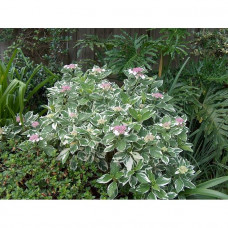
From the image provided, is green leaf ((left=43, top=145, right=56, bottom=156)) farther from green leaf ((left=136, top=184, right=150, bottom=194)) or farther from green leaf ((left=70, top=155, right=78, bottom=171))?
green leaf ((left=136, top=184, right=150, bottom=194))

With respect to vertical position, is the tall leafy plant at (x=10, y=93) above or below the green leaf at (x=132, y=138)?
above

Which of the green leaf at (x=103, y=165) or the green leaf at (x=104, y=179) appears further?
the green leaf at (x=103, y=165)

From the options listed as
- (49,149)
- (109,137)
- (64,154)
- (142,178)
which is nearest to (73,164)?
(64,154)

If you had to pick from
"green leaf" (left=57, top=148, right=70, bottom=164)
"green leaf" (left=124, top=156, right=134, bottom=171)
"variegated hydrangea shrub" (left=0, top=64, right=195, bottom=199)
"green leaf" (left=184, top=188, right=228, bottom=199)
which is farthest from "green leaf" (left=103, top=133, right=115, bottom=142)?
"green leaf" (left=184, top=188, right=228, bottom=199)

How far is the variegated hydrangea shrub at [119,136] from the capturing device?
1.45m

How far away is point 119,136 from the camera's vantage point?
4.76ft

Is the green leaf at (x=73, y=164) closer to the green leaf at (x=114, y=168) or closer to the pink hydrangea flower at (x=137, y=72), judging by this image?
the green leaf at (x=114, y=168)

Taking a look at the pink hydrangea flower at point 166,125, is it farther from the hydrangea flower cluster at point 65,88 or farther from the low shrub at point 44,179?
the hydrangea flower cluster at point 65,88

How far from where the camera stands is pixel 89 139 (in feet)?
4.99

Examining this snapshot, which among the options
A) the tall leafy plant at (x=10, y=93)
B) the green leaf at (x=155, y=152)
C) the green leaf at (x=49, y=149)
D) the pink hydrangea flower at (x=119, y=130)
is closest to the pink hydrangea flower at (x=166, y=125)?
the green leaf at (x=155, y=152)

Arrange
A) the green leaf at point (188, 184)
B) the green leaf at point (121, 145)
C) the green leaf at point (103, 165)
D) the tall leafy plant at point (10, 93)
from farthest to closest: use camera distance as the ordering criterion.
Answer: the tall leafy plant at point (10, 93), the green leaf at point (103, 165), the green leaf at point (188, 184), the green leaf at point (121, 145)

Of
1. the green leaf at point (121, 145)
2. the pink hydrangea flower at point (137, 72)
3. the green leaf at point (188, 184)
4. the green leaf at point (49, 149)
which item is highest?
the pink hydrangea flower at point (137, 72)

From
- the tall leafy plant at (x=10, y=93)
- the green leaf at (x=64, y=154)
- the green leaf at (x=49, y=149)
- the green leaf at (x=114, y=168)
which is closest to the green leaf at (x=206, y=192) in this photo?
the green leaf at (x=114, y=168)

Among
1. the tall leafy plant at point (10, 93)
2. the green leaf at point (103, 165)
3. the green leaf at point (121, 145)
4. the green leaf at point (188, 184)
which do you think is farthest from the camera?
the tall leafy plant at point (10, 93)
